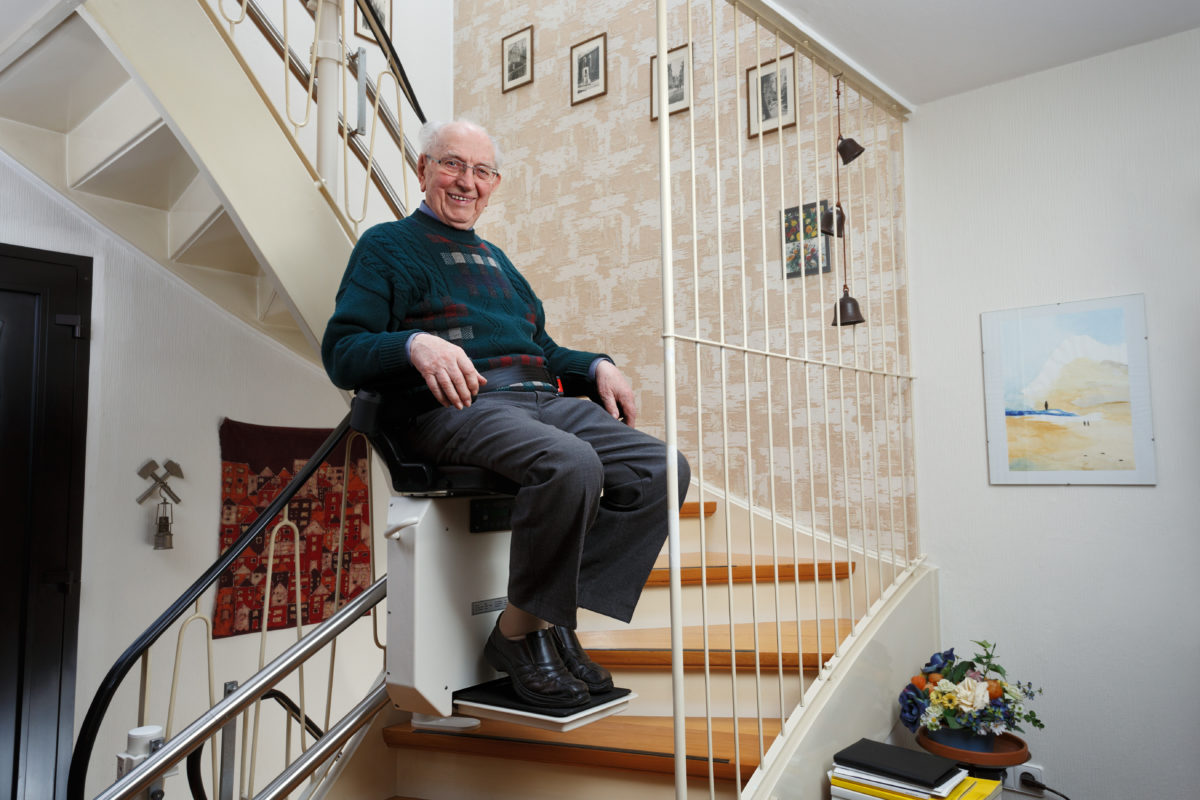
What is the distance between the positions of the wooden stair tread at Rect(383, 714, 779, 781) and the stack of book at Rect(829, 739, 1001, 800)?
7.4 inches

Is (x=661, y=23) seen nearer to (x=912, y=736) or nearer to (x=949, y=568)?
(x=949, y=568)

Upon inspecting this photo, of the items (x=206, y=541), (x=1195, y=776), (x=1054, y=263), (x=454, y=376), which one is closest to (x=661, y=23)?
(x=454, y=376)

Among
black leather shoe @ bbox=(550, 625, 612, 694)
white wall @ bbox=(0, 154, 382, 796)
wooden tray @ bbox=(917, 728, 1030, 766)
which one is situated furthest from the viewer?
white wall @ bbox=(0, 154, 382, 796)

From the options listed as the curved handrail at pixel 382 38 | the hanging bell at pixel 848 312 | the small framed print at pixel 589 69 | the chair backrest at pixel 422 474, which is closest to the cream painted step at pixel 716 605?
the hanging bell at pixel 848 312

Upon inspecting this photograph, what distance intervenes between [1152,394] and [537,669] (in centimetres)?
184

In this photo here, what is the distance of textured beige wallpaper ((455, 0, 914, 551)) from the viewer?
261cm

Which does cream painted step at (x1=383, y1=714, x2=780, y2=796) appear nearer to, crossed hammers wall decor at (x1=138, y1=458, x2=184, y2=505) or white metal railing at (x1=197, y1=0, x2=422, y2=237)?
white metal railing at (x1=197, y1=0, x2=422, y2=237)

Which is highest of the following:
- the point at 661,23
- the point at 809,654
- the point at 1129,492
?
the point at 661,23

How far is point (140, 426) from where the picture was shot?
10.4ft

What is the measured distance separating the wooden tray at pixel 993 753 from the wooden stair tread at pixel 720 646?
1.15 feet

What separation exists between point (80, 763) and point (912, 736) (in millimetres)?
2168

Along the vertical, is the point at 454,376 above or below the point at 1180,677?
above

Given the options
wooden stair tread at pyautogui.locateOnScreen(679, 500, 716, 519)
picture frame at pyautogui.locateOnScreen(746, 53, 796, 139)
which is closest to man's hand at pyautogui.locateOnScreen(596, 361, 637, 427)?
wooden stair tread at pyautogui.locateOnScreen(679, 500, 716, 519)

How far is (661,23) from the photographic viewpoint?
1.58 meters
